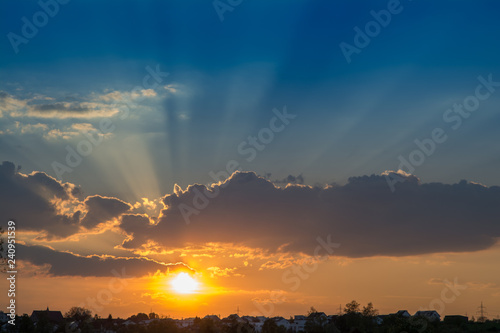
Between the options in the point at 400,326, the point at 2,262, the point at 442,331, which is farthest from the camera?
the point at 442,331

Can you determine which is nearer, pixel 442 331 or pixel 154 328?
pixel 442 331

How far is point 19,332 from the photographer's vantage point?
543 ft

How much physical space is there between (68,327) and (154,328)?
3106 cm

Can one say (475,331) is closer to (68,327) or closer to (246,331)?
(246,331)

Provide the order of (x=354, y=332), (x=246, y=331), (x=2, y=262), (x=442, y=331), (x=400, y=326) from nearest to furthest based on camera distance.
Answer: (x=2, y=262) → (x=400, y=326) → (x=354, y=332) → (x=442, y=331) → (x=246, y=331)

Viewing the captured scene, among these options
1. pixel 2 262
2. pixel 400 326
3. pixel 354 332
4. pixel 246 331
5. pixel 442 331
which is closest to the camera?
pixel 2 262

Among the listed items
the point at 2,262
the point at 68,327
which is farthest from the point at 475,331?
the point at 2,262

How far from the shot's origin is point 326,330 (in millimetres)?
193625

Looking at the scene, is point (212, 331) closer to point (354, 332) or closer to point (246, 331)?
point (246, 331)

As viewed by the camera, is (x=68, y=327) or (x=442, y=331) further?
(x=68, y=327)

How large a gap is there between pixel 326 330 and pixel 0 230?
5736 inches

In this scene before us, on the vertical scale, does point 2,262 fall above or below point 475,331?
above

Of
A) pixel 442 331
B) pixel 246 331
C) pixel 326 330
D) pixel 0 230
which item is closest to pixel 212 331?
pixel 246 331

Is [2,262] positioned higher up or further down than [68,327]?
higher up
